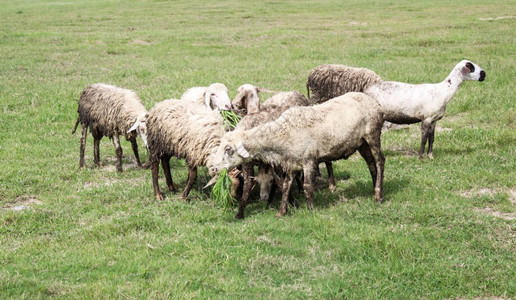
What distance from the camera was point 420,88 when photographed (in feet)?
37.6

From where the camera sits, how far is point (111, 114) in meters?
11.3

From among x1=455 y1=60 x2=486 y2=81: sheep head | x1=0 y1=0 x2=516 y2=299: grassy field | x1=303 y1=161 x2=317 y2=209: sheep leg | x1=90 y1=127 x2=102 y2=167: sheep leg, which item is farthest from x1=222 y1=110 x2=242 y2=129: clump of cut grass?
x1=455 y1=60 x2=486 y2=81: sheep head

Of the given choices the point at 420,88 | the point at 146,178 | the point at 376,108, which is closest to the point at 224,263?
the point at 376,108

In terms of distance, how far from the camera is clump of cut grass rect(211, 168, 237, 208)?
27.6 ft

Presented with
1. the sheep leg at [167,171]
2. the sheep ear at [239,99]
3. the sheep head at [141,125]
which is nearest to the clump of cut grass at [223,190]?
the sheep leg at [167,171]

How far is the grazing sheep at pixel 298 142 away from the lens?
8.37 m

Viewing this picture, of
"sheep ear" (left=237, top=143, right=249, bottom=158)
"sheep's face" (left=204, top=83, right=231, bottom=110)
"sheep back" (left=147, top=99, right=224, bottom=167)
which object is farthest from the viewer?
"sheep's face" (left=204, top=83, right=231, bottom=110)

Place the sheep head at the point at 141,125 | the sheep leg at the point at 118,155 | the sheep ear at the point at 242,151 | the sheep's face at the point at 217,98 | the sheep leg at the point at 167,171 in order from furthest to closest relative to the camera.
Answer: the sheep leg at the point at 118,155, the sheep's face at the point at 217,98, the sheep head at the point at 141,125, the sheep leg at the point at 167,171, the sheep ear at the point at 242,151

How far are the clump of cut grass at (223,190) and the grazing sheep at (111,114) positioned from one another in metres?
2.70

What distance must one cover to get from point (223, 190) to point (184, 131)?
1471 mm

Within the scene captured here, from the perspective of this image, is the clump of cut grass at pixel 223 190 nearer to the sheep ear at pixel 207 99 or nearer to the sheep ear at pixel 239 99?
the sheep ear at pixel 207 99

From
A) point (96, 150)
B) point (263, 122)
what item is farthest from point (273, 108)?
point (96, 150)

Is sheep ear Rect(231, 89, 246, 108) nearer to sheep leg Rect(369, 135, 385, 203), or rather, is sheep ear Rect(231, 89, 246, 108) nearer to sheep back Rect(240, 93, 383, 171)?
sheep back Rect(240, 93, 383, 171)

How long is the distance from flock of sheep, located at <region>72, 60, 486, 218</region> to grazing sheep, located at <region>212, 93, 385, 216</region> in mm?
15
